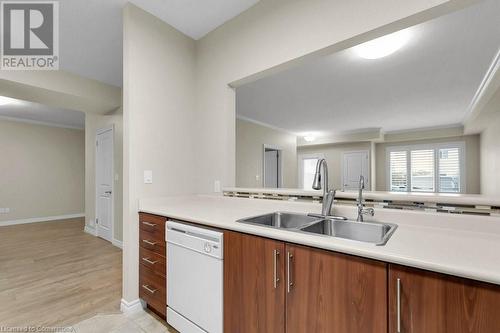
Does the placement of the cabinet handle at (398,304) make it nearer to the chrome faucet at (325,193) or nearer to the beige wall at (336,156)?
the chrome faucet at (325,193)

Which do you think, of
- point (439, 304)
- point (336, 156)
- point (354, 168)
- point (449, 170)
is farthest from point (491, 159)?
point (439, 304)

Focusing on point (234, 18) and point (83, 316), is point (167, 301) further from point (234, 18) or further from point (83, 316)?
point (234, 18)

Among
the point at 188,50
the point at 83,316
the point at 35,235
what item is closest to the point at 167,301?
the point at 83,316

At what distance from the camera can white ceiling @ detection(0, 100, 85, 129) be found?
4320 millimetres

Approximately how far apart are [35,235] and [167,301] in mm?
4252

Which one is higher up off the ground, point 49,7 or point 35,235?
point 49,7

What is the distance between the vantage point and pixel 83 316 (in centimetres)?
182

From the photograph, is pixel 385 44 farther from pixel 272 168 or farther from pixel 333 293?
pixel 272 168

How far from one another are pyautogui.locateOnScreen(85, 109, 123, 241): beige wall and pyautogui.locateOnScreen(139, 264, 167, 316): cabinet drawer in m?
2.02

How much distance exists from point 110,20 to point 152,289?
2423 millimetres

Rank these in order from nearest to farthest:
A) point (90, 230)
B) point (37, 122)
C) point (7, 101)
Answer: point (7, 101) < point (90, 230) < point (37, 122)

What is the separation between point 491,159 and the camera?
412 centimetres

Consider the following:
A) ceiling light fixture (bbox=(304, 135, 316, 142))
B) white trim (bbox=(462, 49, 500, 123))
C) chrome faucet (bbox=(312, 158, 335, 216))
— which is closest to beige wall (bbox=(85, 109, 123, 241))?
chrome faucet (bbox=(312, 158, 335, 216))

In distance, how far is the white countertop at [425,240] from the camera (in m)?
0.75
